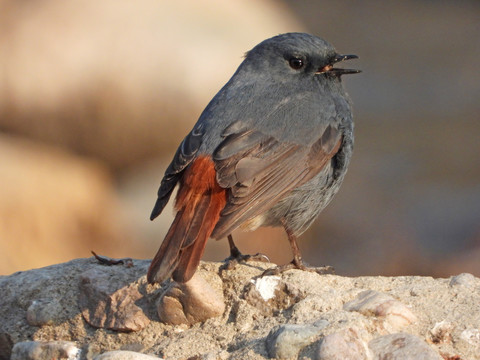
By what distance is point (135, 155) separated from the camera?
24.3ft

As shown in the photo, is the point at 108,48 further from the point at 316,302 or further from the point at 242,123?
the point at 316,302

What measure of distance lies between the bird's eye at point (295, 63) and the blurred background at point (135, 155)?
107 inches

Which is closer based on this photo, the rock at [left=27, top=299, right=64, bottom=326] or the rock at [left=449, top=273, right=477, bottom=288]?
the rock at [left=449, top=273, right=477, bottom=288]

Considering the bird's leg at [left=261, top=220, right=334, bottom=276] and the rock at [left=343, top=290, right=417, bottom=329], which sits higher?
the bird's leg at [left=261, top=220, right=334, bottom=276]

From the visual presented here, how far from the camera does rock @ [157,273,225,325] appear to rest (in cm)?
366

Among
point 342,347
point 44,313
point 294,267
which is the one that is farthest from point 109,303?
point 342,347

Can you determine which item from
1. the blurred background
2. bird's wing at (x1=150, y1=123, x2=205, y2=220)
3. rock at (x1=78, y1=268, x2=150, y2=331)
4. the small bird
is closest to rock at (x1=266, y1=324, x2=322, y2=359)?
the small bird

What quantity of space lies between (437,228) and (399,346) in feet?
16.8

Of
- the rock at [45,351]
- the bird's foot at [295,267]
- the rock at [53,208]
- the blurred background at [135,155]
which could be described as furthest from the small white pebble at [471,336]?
the rock at [53,208]

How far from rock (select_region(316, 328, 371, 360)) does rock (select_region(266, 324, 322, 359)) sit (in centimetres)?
8

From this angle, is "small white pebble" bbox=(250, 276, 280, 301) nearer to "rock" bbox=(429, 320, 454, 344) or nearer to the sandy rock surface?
the sandy rock surface

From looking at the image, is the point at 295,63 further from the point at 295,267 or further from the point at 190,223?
the point at 190,223

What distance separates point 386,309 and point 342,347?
1.35 feet

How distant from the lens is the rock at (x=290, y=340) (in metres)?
3.08
